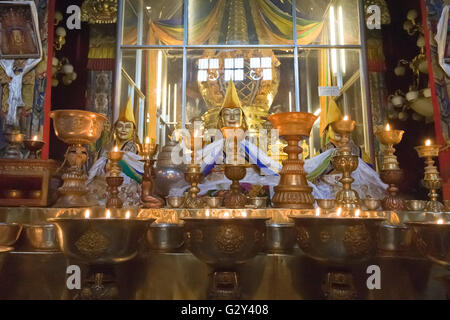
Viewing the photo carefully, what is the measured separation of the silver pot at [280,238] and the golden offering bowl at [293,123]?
1.68 ft

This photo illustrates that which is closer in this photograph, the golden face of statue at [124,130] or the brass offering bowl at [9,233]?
the brass offering bowl at [9,233]

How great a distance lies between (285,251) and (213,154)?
3.88 ft

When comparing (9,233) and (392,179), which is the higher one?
(392,179)

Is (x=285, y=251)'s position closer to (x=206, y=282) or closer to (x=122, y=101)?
(x=206, y=282)

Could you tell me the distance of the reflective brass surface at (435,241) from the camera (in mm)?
1167

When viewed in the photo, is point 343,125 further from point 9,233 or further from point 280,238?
point 9,233

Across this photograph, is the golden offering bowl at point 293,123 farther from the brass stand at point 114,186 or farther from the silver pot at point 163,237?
the brass stand at point 114,186

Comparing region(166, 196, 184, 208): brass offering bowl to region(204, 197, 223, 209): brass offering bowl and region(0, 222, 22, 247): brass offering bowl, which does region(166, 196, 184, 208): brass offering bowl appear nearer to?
region(204, 197, 223, 209): brass offering bowl

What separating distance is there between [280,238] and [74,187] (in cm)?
115

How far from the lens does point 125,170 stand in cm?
245

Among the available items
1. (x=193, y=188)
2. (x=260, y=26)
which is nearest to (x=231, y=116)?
(x=193, y=188)

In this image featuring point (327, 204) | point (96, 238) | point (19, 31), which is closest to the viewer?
point (96, 238)

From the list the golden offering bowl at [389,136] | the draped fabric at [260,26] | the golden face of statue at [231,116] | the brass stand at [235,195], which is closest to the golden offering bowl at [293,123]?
the brass stand at [235,195]

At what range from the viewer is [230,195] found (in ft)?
5.88
